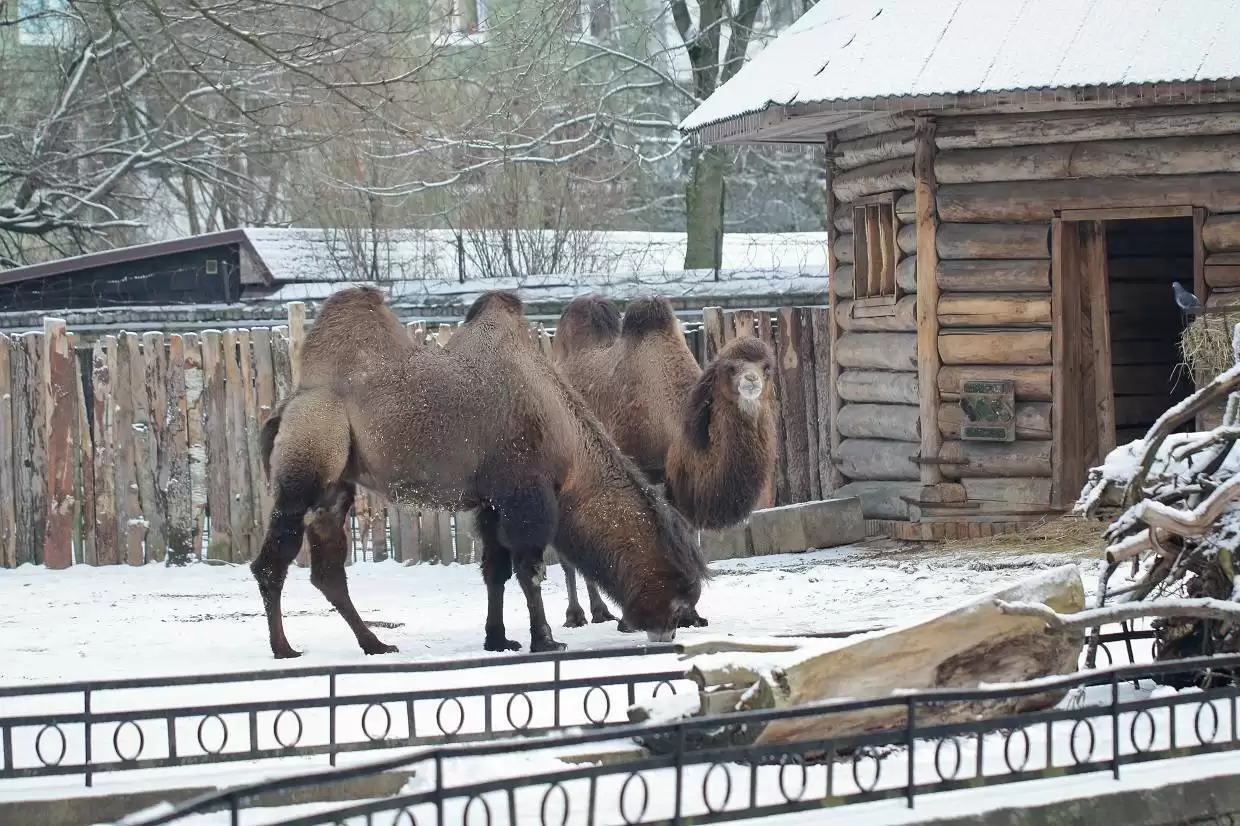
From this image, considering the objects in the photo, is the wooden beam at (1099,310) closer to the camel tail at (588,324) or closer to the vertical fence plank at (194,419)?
the camel tail at (588,324)

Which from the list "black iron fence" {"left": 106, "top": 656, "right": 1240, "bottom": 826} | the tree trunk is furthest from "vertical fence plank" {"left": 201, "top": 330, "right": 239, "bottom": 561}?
the tree trunk

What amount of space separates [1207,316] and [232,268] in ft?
40.0

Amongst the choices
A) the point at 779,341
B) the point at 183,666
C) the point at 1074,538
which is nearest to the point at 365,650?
the point at 183,666

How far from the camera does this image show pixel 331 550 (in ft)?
28.5

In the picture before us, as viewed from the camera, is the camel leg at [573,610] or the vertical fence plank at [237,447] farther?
the vertical fence plank at [237,447]

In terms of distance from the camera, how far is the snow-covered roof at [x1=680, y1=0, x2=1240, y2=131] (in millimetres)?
10891

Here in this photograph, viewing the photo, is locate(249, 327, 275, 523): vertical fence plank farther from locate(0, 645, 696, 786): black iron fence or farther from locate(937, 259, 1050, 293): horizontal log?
locate(0, 645, 696, 786): black iron fence

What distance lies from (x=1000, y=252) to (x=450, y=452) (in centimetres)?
493

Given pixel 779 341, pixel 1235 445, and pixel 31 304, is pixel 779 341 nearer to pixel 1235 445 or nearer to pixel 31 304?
pixel 1235 445

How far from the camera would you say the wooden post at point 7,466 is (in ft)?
40.9

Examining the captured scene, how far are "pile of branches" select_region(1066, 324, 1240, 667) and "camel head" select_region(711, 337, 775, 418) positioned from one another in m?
2.61

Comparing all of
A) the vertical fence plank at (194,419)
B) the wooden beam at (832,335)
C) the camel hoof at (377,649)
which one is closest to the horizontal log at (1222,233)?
the wooden beam at (832,335)

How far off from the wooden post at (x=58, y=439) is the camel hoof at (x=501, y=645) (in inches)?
204

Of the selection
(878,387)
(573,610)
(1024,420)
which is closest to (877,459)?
(878,387)
